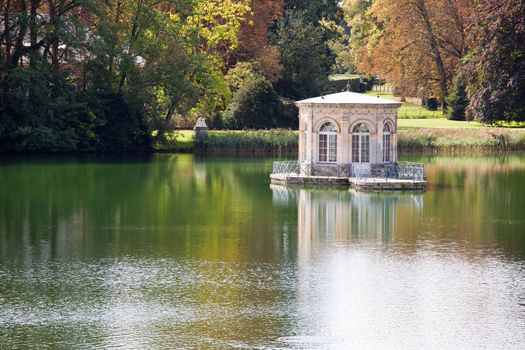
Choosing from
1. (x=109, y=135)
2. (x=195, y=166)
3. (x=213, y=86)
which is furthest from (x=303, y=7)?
(x=195, y=166)

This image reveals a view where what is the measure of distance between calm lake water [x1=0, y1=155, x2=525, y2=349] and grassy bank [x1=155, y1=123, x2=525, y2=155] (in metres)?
17.7

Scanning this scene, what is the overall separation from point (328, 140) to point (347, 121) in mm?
1267

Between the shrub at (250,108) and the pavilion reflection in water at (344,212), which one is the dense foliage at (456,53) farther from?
the pavilion reflection in water at (344,212)

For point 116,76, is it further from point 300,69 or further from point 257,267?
point 257,267

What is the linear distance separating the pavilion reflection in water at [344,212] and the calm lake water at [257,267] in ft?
0.25

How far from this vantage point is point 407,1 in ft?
282

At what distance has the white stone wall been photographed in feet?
158

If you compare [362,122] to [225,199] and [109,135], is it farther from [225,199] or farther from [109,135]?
[109,135]

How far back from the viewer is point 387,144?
4900 centimetres

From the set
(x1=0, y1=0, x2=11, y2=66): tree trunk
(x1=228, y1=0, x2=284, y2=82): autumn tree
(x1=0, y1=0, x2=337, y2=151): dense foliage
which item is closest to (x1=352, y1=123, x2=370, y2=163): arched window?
(x1=0, y1=0, x2=337, y2=151): dense foliage

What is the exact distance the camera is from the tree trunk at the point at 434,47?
8481 centimetres

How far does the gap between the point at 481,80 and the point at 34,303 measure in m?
47.1

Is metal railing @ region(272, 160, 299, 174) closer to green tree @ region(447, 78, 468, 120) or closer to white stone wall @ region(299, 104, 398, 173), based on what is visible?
white stone wall @ region(299, 104, 398, 173)

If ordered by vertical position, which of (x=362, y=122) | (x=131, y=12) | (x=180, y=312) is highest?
(x=131, y=12)
